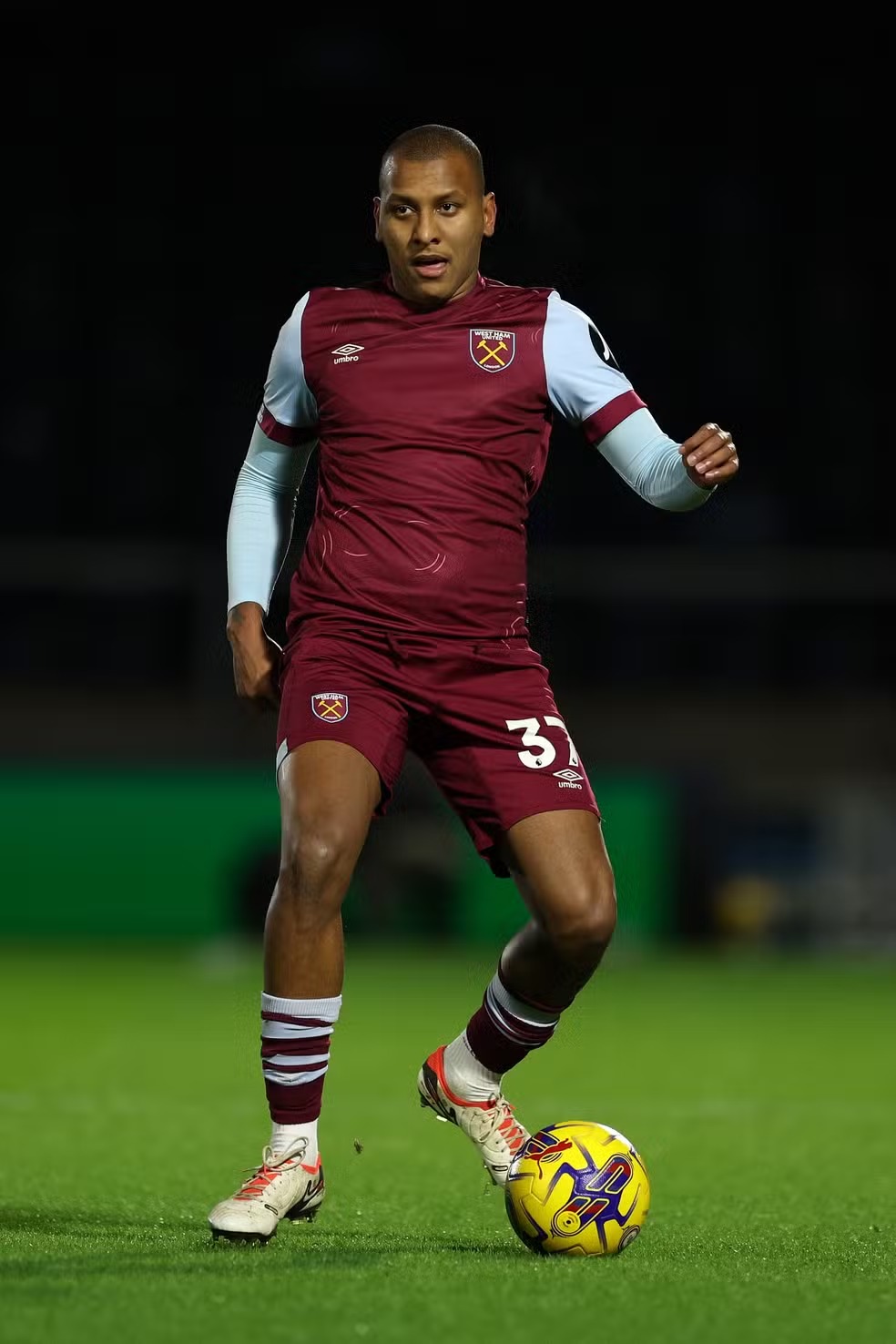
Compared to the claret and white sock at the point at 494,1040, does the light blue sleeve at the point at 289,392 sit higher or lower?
higher

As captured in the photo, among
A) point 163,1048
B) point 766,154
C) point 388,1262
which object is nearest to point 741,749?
point 766,154

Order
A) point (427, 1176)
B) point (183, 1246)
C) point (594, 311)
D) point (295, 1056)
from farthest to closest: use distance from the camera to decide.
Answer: point (594, 311) < point (427, 1176) < point (295, 1056) < point (183, 1246)

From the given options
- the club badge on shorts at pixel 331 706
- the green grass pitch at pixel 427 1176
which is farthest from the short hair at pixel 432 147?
the green grass pitch at pixel 427 1176

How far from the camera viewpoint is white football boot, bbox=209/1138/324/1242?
12.2 ft

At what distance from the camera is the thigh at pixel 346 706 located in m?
3.96

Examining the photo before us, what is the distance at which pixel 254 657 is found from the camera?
166 inches

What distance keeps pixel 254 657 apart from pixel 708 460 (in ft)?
3.23

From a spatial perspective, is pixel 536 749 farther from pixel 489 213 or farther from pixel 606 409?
pixel 489 213

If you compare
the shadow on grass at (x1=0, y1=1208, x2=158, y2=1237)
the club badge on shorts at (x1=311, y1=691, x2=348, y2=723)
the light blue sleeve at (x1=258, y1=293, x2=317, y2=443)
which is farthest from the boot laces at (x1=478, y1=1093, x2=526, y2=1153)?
the light blue sleeve at (x1=258, y1=293, x2=317, y2=443)

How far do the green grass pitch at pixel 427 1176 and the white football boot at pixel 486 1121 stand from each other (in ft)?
0.41

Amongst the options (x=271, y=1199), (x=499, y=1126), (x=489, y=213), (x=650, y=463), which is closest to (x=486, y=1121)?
(x=499, y=1126)

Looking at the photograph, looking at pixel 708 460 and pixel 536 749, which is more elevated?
pixel 708 460

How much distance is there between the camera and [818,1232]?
409 cm

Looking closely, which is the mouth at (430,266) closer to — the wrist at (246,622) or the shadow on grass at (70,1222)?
the wrist at (246,622)
